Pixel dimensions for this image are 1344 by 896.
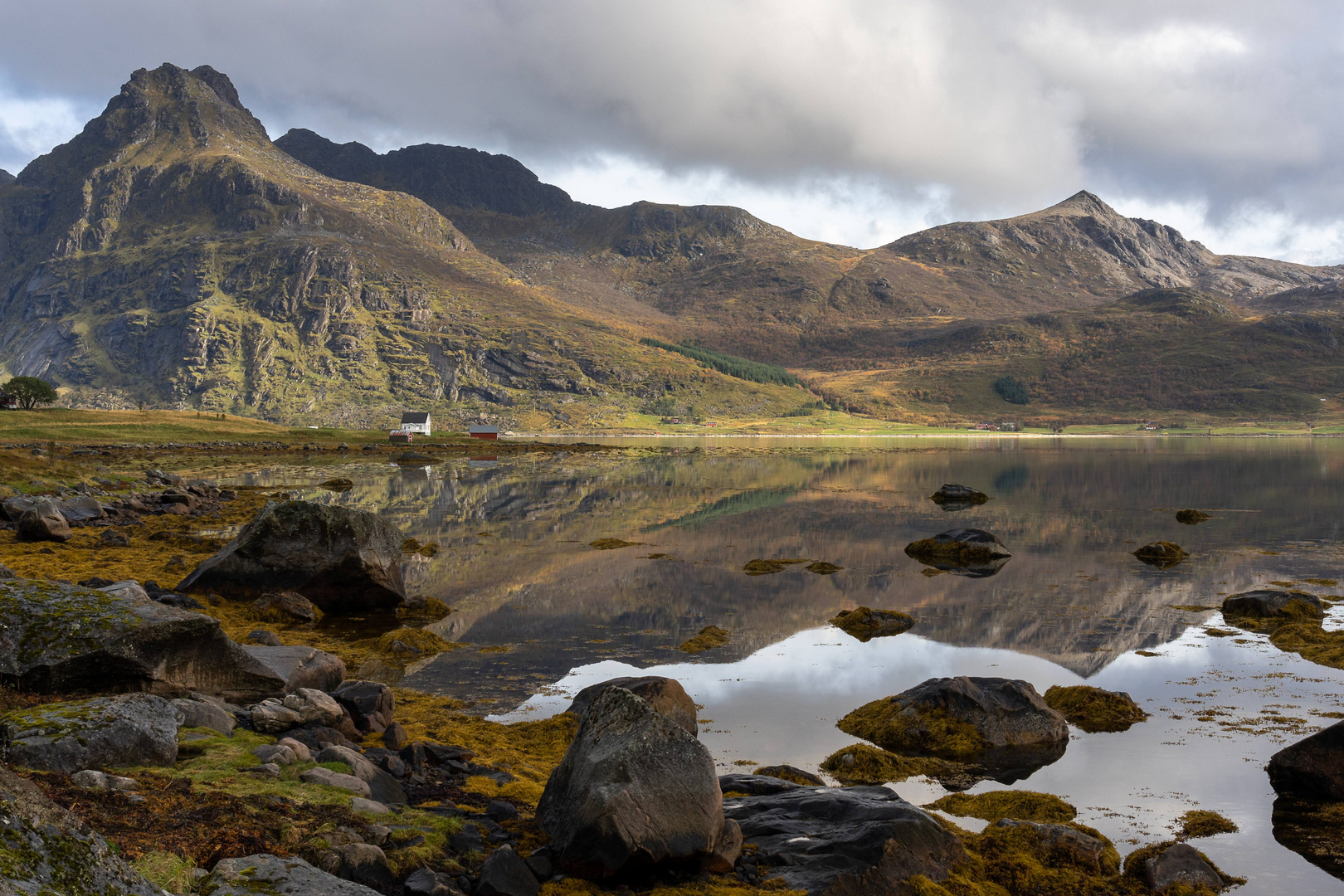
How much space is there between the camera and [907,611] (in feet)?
76.6

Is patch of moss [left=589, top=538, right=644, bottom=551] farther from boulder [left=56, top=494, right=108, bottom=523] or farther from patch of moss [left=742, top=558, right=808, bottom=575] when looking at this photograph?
boulder [left=56, top=494, right=108, bottom=523]

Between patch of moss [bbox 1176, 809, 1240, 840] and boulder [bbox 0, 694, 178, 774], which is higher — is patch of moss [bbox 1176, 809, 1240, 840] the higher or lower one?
the lower one

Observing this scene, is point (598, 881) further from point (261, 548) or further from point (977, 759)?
point (261, 548)

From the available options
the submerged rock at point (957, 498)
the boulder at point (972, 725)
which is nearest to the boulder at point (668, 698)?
the boulder at point (972, 725)

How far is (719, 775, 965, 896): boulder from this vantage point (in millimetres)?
→ 8336

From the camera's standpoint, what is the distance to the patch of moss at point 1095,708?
1427cm

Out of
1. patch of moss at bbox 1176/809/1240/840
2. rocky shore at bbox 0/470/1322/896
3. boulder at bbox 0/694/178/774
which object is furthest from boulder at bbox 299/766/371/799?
patch of moss at bbox 1176/809/1240/840

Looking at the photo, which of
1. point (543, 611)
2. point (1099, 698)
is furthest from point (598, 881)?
point (543, 611)

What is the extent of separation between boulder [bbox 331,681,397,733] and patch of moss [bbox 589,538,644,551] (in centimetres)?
2003

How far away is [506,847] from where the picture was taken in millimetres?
8258

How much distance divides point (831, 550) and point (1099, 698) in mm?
19087

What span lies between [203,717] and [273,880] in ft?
18.1

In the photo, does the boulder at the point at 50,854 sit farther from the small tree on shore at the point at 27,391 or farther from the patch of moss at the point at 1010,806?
the small tree on shore at the point at 27,391

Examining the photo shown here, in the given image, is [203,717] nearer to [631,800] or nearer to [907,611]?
[631,800]
